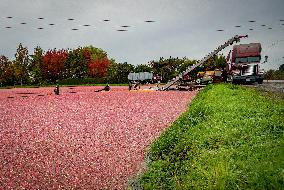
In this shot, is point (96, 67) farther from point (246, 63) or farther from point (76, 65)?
point (246, 63)

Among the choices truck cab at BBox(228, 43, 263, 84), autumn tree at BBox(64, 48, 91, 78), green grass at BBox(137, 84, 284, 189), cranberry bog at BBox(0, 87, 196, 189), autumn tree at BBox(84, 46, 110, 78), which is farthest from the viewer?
autumn tree at BBox(84, 46, 110, 78)

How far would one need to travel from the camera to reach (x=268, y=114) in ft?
31.7

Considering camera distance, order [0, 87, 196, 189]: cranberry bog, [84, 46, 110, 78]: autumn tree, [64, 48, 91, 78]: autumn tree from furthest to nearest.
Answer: [84, 46, 110, 78]: autumn tree → [64, 48, 91, 78]: autumn tree → [0, 87, 196, 189]: cranberry bog

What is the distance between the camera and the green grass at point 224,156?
196 inches

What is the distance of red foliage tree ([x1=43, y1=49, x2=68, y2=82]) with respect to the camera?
3580 inches

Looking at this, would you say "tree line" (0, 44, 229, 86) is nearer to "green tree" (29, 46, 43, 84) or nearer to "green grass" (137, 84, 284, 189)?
"green tree" (29, 46, 43, 84)

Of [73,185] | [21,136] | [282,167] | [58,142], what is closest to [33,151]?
[58,142]

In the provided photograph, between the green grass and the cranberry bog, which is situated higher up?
the green grass

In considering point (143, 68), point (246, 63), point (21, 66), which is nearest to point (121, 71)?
point (143, 68)

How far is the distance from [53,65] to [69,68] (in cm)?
497

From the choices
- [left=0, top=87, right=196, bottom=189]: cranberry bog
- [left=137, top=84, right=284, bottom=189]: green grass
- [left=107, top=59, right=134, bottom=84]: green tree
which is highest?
[left=107, top=59, right=134, bottom=84]: green tree

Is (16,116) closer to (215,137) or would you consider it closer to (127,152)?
(127,152)

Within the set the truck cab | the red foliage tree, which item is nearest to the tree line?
the red foliage tree

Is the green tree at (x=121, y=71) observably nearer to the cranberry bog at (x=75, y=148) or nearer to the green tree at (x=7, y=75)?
the green tree at (x=7, y=75)
